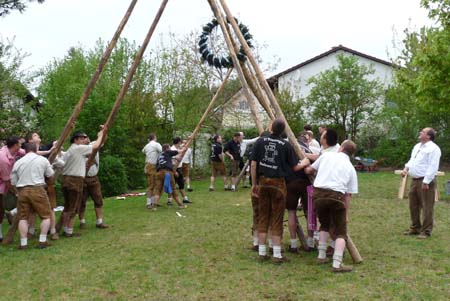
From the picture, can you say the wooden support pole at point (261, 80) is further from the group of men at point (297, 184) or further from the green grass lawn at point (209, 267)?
the green grass lawn at point (209, 267)

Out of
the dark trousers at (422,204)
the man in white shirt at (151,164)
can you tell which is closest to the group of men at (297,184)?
the dark trousers at (422,204)

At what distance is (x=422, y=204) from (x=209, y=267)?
4.06 m

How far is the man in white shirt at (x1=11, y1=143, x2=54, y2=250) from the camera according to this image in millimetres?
7766

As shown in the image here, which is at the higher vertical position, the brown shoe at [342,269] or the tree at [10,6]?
the tree at [10,6]

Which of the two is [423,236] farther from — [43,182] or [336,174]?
[43,182]

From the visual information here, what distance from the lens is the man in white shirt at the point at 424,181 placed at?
805cm

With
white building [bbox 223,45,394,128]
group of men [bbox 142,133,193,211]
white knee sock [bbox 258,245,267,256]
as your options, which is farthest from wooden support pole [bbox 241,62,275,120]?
white building [bbox 223,45,394,128]

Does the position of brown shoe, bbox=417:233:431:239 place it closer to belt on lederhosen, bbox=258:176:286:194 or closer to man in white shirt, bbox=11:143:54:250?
belt on lederhosen, bbox=258:176:286:194

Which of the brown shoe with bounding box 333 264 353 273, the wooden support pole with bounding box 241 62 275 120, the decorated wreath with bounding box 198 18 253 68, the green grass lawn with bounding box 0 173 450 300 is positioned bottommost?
the green grass lawn with bounding box 0 173 450 300

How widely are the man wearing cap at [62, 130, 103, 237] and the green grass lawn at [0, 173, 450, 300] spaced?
1.58 ft

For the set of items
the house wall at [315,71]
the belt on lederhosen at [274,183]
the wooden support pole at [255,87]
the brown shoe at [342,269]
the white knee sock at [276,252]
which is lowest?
the brown shoe at [342,269]

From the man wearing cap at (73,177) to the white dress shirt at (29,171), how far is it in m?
0.88

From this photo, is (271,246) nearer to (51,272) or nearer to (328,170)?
(328,170)

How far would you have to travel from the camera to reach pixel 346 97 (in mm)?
25781
